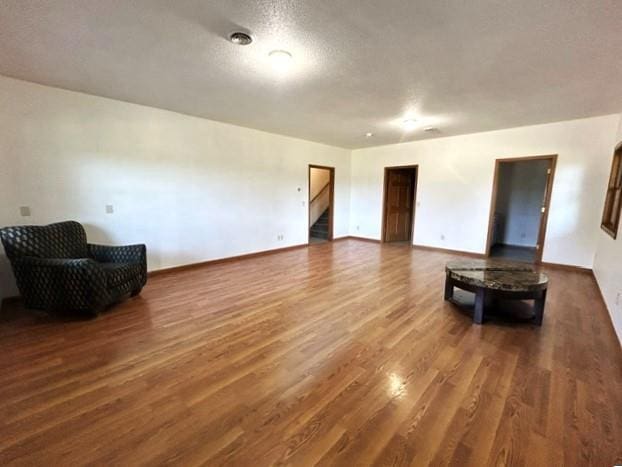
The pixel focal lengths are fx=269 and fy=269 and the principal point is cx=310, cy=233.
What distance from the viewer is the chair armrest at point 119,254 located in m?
3.28

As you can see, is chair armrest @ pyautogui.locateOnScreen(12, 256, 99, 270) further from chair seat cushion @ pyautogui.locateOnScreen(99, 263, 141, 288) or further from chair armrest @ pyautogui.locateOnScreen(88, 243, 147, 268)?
chair armrest @ pyautogui.locateOnScreen(88, 243, 147, 268)

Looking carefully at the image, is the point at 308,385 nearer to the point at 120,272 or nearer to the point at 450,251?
the point at 120,272

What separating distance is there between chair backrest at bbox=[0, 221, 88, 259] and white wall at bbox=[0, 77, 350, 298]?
356 mm

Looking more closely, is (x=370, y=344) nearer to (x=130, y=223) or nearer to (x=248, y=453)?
(x=248, y=453)

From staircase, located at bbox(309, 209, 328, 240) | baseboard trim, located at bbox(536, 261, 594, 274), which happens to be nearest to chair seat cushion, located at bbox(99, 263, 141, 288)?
staircase, located at bbox(309, 209, 328, 240)

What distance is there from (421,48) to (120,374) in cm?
346

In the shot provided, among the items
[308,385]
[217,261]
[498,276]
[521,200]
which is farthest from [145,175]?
[521,200]

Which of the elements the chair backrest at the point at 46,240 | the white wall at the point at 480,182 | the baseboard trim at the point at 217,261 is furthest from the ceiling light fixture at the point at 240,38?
→ the white wall at the point at 480,182

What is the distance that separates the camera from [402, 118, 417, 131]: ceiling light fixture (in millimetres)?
4438

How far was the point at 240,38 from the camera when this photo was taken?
210 cm

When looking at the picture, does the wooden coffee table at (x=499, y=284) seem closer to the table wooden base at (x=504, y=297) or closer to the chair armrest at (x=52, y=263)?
the table wooden base at (x=504, y=297)

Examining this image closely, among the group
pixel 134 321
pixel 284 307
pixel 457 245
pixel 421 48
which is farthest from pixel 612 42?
pixel 134 321

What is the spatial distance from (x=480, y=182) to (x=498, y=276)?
3.32m

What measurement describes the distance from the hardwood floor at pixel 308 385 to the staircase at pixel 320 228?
15.3 feet
